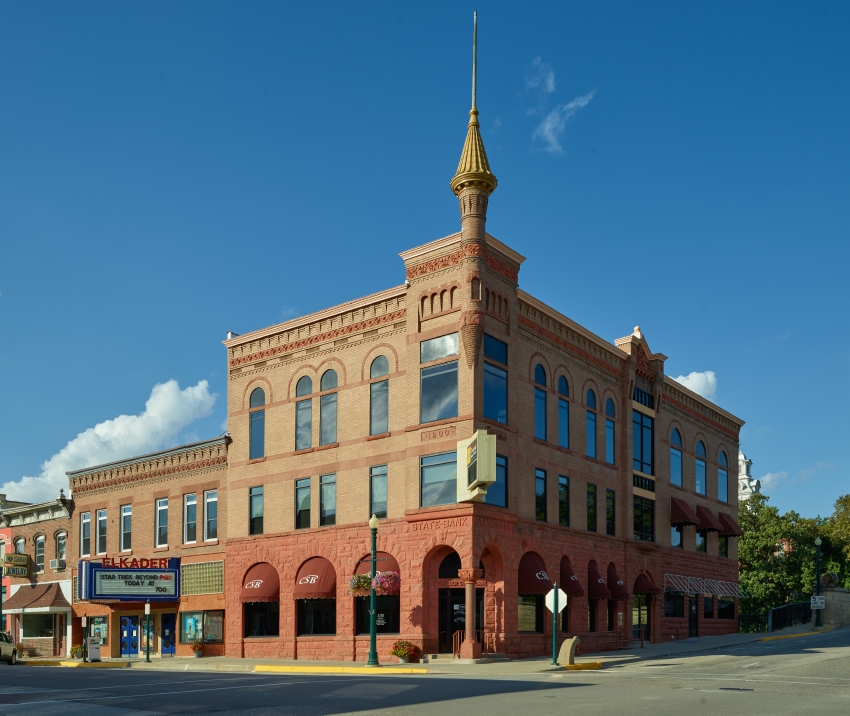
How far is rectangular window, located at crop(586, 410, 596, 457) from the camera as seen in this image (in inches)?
1736

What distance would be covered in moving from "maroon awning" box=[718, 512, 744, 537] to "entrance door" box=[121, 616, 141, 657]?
31895 millimetres

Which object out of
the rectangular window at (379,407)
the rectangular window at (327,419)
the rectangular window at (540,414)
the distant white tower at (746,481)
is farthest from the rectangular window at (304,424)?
the distant white tower at (746,481)

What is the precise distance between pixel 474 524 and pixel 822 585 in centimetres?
3411

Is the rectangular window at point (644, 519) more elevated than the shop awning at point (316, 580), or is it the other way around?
the rectangular window at point (644, 519)

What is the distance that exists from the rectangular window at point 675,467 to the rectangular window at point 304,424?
67.1 ft

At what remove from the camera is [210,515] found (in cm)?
4622

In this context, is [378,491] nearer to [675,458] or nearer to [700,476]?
[675,458]

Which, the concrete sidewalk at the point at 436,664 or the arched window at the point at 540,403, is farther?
the arched window at the point at 540,403

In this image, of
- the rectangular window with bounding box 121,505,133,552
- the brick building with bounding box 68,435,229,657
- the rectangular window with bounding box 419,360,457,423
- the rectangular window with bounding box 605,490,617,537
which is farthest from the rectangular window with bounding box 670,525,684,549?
the rectangular window with bounding box 121,505,133,552

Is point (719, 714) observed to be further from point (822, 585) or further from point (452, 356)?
point (822, 585)

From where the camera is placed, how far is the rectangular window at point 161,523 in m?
48.6

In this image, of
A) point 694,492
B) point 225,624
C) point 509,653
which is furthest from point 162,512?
point 694,492

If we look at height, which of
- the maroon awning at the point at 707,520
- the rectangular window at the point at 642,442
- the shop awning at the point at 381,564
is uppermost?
the rectangular window at the point at 642,442

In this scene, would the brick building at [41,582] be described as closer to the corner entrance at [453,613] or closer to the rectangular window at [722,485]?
the corner entrance at [453,613]
